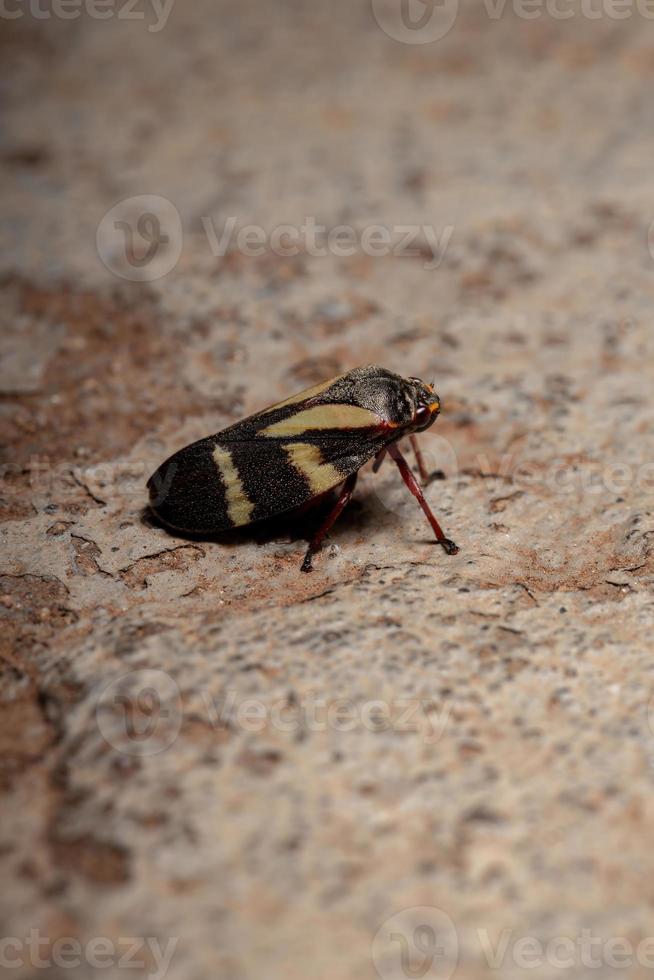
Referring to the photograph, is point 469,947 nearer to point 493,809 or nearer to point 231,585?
point 493,809

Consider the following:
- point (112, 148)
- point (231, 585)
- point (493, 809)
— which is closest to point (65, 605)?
point (231, 585)

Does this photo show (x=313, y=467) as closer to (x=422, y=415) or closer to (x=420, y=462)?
(x=422, y=415)

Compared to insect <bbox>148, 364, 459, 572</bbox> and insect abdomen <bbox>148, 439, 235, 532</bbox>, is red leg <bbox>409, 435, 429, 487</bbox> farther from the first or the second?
insect abdomen <bbox>148, 439, 235, 532</bbox>

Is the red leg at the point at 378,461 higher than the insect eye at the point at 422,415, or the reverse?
the insect eye at the point at 422,415

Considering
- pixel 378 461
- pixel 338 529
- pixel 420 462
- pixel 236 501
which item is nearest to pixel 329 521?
pixel 338 529

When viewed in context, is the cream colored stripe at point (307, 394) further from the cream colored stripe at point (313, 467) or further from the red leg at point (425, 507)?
the red leg at point (425, 507)

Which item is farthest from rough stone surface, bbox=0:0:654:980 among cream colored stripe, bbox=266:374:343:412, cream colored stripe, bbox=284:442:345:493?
cream colored stripe, bbox=266:374:343:412

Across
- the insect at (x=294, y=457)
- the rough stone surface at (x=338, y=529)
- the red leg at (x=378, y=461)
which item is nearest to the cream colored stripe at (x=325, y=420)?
the insect at (x=294, y=457)
